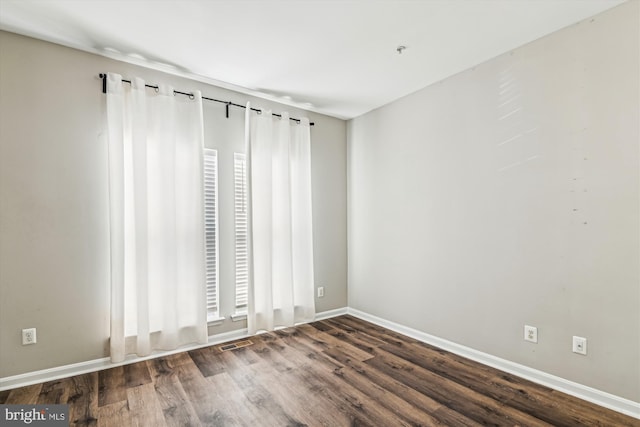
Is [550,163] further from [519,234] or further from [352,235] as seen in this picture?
[352,235]

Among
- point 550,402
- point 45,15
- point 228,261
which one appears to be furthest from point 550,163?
point 45,15

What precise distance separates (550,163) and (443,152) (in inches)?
37.8

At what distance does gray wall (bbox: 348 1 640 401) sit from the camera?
2.11 meters

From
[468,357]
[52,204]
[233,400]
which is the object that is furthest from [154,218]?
[468,357]

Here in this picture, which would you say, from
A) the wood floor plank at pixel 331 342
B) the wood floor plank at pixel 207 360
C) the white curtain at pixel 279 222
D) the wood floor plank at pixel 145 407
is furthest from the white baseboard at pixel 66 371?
the wood floor plank at pixel 331 342

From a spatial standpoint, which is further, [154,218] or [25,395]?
[154,218]

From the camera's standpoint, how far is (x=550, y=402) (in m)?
2.19

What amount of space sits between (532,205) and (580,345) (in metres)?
1.05

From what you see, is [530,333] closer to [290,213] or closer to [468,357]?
[468,357]

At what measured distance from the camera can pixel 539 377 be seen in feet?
8.02

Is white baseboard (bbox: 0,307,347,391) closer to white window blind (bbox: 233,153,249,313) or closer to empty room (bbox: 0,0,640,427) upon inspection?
empty room (bbox: 0,0,640,427)

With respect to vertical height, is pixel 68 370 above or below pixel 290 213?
below

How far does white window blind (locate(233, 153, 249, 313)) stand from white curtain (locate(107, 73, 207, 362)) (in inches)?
17.5

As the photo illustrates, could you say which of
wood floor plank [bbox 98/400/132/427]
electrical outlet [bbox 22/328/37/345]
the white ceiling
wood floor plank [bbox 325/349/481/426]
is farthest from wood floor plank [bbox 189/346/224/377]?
the white ceiling
